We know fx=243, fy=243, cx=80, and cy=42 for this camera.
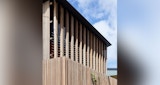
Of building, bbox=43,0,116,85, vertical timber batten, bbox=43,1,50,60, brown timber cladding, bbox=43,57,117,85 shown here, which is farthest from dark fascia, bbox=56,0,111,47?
brown timber cladding, bbox=43,57,117,85

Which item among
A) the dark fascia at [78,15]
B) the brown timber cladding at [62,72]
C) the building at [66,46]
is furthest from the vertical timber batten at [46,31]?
the dark fascia at [78,15]

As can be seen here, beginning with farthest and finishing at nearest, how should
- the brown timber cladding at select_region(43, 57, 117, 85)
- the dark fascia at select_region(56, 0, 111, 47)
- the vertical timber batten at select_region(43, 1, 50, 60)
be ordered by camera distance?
the dark fascia at select_region(56, 0, 111, 47) < the vertical timber batten at select_region(43, 1, 50, 60) < the brown timber cladding at select_region(43, 57, 117, 85)

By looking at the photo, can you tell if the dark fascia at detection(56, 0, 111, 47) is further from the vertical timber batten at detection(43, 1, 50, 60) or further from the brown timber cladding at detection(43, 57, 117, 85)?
the brown timber cladding at detection(43, 57, 117, 85)

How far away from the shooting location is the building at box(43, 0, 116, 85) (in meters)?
3.71

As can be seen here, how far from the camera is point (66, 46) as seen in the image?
4.42m

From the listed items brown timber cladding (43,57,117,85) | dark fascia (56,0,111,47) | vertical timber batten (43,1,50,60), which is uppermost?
dark fascia (56,0,111,47)

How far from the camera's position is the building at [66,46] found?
12.2 feet

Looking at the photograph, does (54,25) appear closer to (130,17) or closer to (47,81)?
(47,81)

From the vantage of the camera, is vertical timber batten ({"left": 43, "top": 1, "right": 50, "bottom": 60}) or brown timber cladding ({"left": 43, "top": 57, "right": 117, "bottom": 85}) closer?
brown timber cladding ({"left": 43, "top": 57, "right": 117, "bottom": 85})

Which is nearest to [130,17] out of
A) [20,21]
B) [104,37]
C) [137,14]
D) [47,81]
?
[137,14]

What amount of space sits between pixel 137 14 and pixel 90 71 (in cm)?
424

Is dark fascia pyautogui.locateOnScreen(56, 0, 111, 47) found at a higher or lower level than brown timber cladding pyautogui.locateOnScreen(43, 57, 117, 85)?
higher

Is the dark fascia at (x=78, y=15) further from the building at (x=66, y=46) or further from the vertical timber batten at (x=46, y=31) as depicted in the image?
the vertical timber batten at (x=46, y=31)

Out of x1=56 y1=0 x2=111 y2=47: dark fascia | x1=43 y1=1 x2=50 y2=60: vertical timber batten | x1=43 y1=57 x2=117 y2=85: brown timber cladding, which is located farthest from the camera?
x1=56 y1=0 x2=111 y2=47: dark fascia
